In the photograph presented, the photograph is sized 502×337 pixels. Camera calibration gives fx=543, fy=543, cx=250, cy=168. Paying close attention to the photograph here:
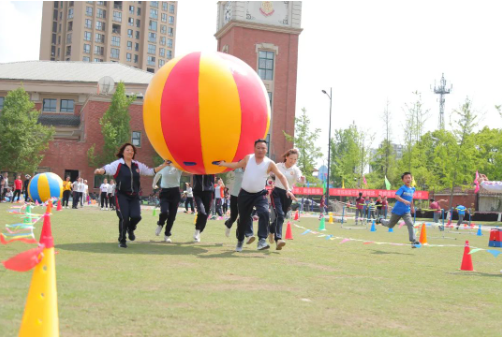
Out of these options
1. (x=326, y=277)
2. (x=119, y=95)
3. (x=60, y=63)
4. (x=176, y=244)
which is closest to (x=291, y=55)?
(x=119, y=95)

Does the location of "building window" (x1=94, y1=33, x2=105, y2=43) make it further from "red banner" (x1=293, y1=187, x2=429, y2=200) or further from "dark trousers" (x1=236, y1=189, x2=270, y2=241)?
"dark trousers" (x1=236, y1=189, x2=270, y2=241)

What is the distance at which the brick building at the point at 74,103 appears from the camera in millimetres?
48250

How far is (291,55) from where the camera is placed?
52750 mm

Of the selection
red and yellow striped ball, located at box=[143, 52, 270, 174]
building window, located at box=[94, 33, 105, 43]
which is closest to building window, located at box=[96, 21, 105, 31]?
building window, located at box=[94, 33, 105, 43]

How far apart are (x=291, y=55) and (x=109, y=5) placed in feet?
205

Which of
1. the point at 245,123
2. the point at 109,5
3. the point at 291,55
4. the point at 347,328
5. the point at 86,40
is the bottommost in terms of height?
the point at 347,328

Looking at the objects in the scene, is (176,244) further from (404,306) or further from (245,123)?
(404,306)

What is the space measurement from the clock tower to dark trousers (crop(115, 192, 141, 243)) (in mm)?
42245

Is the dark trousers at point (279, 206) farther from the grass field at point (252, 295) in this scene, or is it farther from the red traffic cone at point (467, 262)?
the red traffic cone at point (467, 262)

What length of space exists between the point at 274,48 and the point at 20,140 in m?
24.5

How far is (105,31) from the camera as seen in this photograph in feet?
340

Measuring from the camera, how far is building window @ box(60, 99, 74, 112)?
55.8 m

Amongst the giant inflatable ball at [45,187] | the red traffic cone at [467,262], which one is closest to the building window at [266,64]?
the giant inflatable ball at [45,187]

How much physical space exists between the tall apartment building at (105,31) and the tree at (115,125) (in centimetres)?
5825
